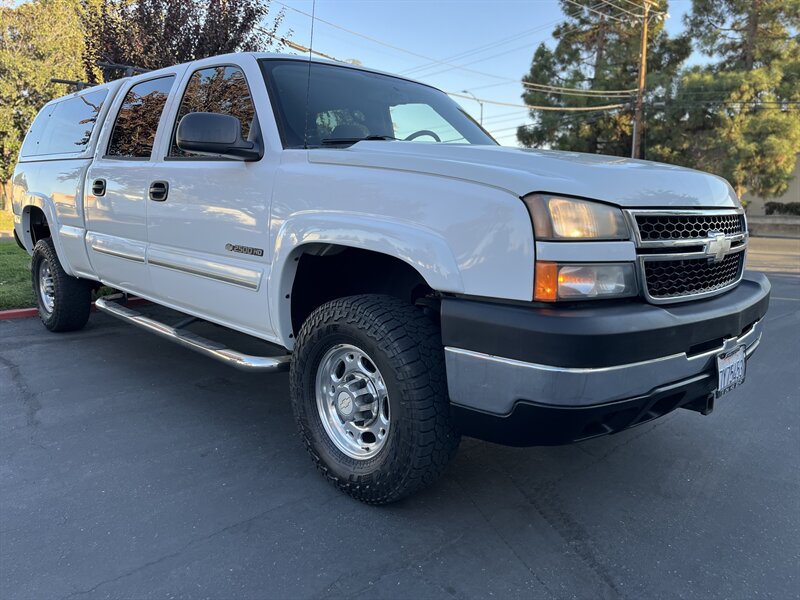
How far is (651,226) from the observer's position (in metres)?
2.29

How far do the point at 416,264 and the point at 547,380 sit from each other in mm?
675

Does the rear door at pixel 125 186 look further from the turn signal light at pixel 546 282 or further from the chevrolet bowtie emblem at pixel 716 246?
the chevrolet bowtie emblem at pixel 716 246

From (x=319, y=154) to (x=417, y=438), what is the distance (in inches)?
53.7

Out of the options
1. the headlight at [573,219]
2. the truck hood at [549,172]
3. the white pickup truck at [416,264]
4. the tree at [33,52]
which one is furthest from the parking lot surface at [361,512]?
the tree at [33,52]

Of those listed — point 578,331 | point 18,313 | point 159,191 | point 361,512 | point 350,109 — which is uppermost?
point 350,109

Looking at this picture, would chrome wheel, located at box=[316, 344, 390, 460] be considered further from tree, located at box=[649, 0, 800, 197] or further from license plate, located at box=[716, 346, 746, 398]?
tree, located at box=[649, 0, 800, 197]

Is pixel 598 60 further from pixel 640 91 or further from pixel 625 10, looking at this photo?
pixel 640 91

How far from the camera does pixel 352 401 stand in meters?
2.75

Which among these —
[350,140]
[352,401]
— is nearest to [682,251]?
[352,401]

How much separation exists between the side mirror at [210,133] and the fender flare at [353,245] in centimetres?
48

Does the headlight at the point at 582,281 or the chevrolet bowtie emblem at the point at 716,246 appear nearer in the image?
the headlight at the point at 582,281

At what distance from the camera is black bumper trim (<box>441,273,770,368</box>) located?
202cm

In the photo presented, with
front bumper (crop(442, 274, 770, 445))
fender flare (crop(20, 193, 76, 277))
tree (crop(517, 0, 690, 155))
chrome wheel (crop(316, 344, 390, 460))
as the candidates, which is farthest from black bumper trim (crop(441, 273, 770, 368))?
tree (crop(517, 0, 690, 155))

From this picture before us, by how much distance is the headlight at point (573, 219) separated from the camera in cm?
209
